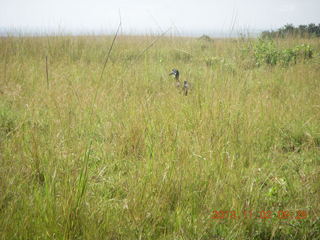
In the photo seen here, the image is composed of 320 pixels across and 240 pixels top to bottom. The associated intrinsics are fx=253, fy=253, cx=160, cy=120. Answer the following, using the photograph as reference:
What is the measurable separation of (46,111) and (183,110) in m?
1.34

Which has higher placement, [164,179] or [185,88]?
[185,88]

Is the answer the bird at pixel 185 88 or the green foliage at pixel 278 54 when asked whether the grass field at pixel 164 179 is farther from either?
the green foliage at pixel 278 54

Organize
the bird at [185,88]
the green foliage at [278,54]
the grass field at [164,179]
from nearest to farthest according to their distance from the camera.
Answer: the grass field at [164,179], the bird at [185,88], the green foliage at [278,54]

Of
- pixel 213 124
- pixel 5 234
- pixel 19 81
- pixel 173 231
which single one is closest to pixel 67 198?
pixel 5 234

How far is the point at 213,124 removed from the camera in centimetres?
198

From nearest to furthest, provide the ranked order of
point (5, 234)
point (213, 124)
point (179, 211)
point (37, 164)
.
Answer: point (5, 234)
point (179, 211)
point (37, 164)
point (213, 124)

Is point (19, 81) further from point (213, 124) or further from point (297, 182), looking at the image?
point (297, 182)

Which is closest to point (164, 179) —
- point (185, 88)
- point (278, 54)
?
point (185, 88)

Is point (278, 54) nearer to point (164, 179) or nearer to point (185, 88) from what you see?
point (185, 88)

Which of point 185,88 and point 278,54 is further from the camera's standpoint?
point 278,54

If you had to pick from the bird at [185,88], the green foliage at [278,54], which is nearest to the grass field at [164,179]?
the bird at [185,88]

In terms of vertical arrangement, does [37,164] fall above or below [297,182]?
above

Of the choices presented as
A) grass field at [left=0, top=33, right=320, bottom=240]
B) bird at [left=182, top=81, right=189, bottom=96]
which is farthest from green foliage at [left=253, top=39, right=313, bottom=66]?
grass field at [left=0, top=33, right=320, bottom=240]

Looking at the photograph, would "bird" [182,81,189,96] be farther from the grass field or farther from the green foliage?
the green foliage
